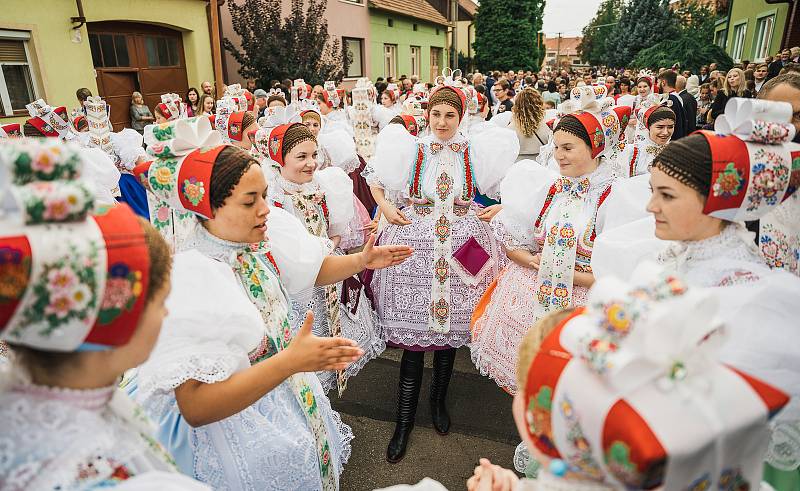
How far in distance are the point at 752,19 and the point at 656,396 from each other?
2283 centimetres

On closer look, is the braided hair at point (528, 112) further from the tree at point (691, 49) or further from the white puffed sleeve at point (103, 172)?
the tree at point (691, 49)

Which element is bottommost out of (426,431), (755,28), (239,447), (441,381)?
(426,431)

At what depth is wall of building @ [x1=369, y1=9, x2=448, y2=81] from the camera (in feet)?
67.5

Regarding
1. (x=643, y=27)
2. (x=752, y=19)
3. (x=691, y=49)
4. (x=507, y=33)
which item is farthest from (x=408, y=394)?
(x=507, y=33)

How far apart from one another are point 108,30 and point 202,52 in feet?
7.98

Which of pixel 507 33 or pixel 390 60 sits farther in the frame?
pixel 507 33

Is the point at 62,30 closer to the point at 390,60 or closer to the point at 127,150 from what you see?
the point at 127,150

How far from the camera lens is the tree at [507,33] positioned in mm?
32906

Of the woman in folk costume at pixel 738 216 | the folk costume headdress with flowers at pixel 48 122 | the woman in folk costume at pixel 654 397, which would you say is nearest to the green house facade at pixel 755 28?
the woman in folk costume at pixel 738 216

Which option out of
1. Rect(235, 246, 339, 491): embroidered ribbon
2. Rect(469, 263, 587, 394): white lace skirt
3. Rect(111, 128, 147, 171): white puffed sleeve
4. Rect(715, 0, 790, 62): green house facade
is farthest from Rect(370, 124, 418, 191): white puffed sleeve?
Rect(715, 0, 790, 62): green house facade

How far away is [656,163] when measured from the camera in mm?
1721

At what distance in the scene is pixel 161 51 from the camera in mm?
11867

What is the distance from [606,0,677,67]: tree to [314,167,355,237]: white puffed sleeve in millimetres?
30512

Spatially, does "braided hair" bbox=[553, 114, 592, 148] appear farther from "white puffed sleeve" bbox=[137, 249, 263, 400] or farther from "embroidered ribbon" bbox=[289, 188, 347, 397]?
"white puffed sleeve" bbox=[137, 249, 263, 400]
